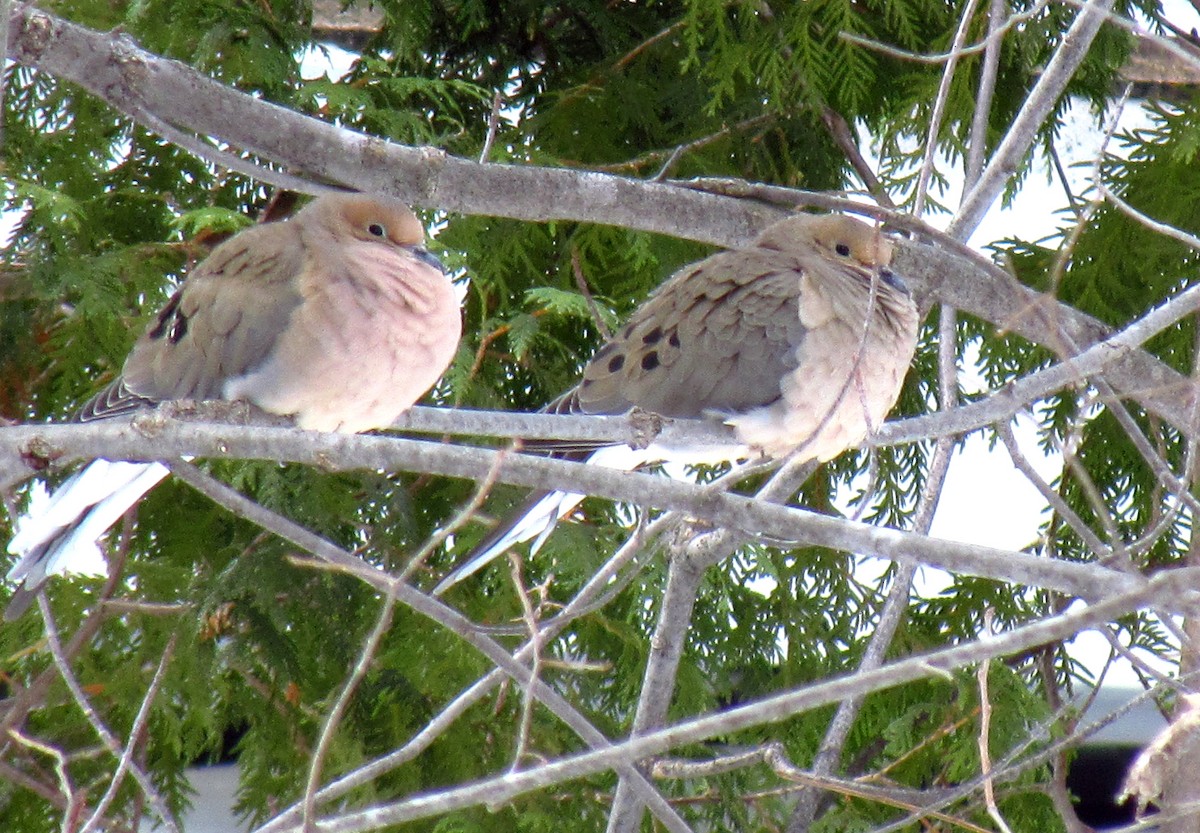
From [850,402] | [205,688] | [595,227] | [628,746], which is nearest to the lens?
[628,746]

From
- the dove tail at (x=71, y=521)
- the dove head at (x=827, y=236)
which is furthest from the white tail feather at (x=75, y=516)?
the dove head at (x=827, y=236)

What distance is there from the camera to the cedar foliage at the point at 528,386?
2.94 metres

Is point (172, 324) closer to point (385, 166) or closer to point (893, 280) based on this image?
point (385, 166)

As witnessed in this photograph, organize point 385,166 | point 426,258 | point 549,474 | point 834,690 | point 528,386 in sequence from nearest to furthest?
point 834,690 < point 549,474 < point 385,166 < point 426,258 < point 528,386

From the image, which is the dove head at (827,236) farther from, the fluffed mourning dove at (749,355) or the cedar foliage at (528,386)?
the cedar foliage at (528,386)

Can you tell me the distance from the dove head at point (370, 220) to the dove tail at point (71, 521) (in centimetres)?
50

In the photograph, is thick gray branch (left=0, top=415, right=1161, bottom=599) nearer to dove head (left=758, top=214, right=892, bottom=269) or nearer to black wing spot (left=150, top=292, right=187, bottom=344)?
black wing spot (left=150, top=292, right=187, bottom=344)

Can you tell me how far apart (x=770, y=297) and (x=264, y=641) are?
133cm

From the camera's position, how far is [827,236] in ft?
8.93

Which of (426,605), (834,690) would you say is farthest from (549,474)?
(834,690)

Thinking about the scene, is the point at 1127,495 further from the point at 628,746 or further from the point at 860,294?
the point at 628,746

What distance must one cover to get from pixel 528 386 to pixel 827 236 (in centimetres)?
90

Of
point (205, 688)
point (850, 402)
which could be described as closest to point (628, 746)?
point (850, 402)

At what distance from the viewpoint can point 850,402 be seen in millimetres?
2293
